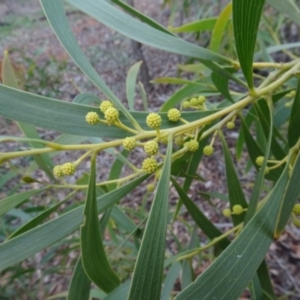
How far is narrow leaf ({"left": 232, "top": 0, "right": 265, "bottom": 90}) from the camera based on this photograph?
1.47ft

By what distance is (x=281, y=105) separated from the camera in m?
1.13

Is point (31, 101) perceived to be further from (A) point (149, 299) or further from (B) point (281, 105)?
(B) point (281, 105)

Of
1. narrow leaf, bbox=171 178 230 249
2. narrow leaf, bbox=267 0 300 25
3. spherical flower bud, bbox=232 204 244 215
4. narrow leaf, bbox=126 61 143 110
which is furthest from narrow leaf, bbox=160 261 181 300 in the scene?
narrow leaf, bbox=267 0 300 25

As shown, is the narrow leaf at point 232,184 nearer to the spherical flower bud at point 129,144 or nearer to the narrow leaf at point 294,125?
the narrow leaf at point 294,125

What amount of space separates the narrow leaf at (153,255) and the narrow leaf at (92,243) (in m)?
0.10

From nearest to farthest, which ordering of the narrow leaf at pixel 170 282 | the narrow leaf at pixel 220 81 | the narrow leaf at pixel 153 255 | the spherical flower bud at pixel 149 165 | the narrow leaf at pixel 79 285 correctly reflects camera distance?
the narrow leaf at pixel 153 255 < the spherical flower bud at pixel 149 165 < the narrow leaf at pixel 79 285 < the narrow leaf at pixel 220 81 < the narrow leaf at pixel 170 282

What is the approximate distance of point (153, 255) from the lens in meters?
0.46

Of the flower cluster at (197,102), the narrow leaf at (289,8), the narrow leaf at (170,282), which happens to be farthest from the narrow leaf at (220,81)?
the narrow leaf at (170,282)

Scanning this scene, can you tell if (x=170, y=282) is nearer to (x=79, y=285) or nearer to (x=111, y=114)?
(x=79, y=285)

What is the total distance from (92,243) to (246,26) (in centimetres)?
37

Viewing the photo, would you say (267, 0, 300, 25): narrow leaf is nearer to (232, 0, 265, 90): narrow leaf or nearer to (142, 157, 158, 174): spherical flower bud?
(232, 0, 265, 90): narrow leaf

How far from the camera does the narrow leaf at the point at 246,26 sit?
45 cm

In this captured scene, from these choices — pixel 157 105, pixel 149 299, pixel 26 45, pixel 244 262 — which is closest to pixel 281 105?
pixel 244 262

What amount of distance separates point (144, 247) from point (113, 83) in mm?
2691
